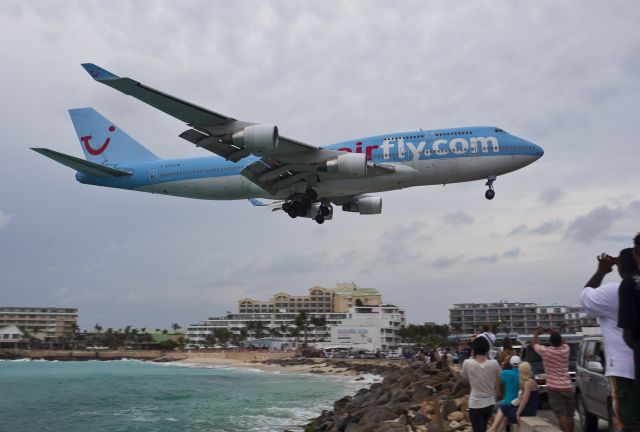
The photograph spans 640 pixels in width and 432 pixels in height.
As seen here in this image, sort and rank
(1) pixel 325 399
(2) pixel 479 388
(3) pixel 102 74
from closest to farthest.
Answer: (2) pixel 479 388 → (3) pixel 102 74 → (1) pixel 325 399

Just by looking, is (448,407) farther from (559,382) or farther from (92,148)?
(92,148)

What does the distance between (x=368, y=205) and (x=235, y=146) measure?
37.5ft

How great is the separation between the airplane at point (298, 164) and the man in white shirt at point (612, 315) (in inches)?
831

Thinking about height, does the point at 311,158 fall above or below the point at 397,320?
above

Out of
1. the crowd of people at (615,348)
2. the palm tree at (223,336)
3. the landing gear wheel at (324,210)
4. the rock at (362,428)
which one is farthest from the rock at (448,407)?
the palm tree at (223,336)

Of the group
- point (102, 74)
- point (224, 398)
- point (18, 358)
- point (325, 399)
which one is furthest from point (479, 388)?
point (18, 358)

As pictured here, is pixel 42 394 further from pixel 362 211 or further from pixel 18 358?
pixel 18 358

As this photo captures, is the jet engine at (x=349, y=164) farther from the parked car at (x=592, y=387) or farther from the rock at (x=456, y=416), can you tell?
the parked car at (x=592, y=387)

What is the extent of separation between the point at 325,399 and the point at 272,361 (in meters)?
79.6

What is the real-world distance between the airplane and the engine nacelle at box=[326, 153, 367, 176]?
50mm

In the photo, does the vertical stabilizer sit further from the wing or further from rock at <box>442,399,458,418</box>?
rock at <box>442,399,458,418</box>

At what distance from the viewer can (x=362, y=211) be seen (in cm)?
3628

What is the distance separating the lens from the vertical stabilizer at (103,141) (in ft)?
122

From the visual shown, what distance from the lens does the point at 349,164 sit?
2828 centimetres
